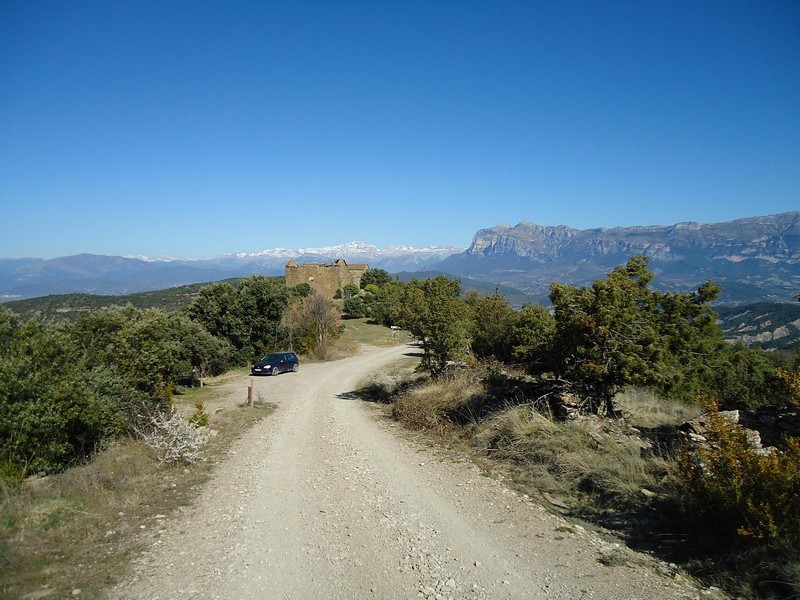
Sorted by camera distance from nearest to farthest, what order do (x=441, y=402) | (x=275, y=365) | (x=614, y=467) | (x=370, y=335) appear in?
(x=614, y=467)
(x=441, y=402)
(x=275, y=365)
(x=370, y=335)

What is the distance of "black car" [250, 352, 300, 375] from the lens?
26.9 metres

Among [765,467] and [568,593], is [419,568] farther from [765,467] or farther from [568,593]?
[765,467]

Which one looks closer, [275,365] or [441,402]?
[441,402]

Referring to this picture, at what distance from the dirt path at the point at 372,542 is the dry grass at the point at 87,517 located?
1.28ft

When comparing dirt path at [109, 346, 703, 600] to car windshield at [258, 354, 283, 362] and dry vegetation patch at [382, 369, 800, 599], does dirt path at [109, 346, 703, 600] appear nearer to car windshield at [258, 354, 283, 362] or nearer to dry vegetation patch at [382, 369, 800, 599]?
dry vegetation patch at [382, 369, 800, 599]

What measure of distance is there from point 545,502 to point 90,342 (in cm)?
1269

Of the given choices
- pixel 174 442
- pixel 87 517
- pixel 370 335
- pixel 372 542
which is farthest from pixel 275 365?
pixel 372 542

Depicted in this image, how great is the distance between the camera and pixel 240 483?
7953mm

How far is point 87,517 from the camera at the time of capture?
19.9 ft

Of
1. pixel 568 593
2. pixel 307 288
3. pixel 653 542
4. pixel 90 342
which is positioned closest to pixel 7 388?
pixel 90 342

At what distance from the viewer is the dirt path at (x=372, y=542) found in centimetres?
457

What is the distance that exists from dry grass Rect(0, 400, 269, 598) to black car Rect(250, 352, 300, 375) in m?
18.0

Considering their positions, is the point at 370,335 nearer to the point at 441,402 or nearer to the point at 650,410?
the point at 441,402

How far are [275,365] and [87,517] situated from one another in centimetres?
2140
